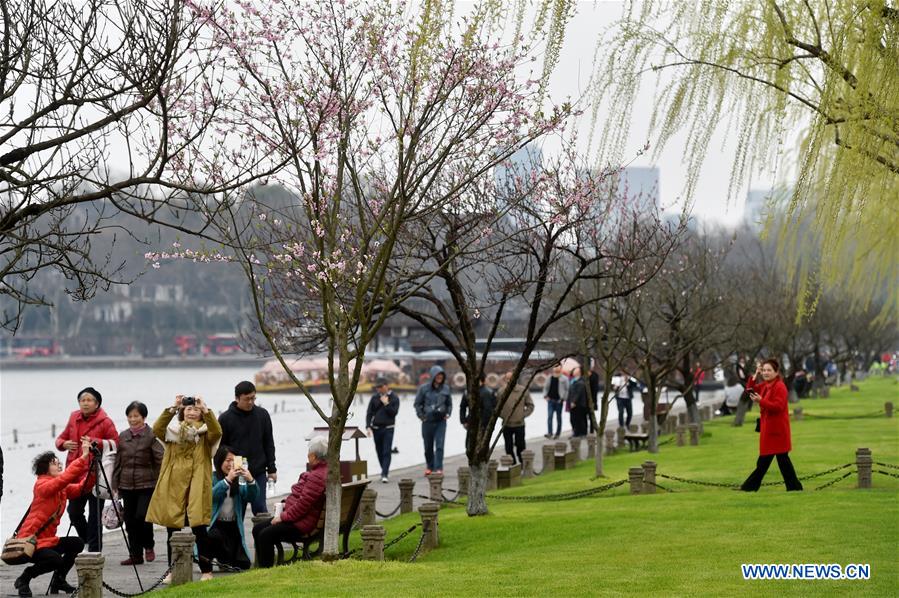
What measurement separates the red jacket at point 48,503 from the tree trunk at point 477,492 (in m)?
5.42

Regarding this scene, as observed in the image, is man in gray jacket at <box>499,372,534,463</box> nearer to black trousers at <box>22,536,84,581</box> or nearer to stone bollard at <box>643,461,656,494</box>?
stone bollard at <box>643,461,656,494</box>

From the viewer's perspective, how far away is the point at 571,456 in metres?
25.3

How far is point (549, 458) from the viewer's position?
24.4m

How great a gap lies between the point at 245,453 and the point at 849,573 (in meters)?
6.80

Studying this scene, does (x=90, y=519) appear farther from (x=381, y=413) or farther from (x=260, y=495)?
(x=381, y=413)

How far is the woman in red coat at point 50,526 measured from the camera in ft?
37.1

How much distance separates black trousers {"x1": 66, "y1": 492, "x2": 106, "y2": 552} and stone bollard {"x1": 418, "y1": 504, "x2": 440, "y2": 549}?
327cm

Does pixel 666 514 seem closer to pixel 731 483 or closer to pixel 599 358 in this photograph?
pixel 731 483

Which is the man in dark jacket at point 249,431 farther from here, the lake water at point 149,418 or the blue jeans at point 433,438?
the blue jeans at point 433,438

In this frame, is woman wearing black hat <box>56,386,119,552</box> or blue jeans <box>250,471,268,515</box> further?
blue jeans <box>250,471,268,515</box>

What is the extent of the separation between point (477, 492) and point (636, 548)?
3790mm

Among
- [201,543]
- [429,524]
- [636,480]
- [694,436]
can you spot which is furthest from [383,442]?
[201,543]

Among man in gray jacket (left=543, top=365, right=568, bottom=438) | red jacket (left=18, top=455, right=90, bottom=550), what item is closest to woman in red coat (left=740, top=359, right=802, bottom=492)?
red jacket (left=18, top=455, right=90, bottom=550)

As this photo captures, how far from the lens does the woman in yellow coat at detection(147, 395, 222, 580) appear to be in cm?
1255
